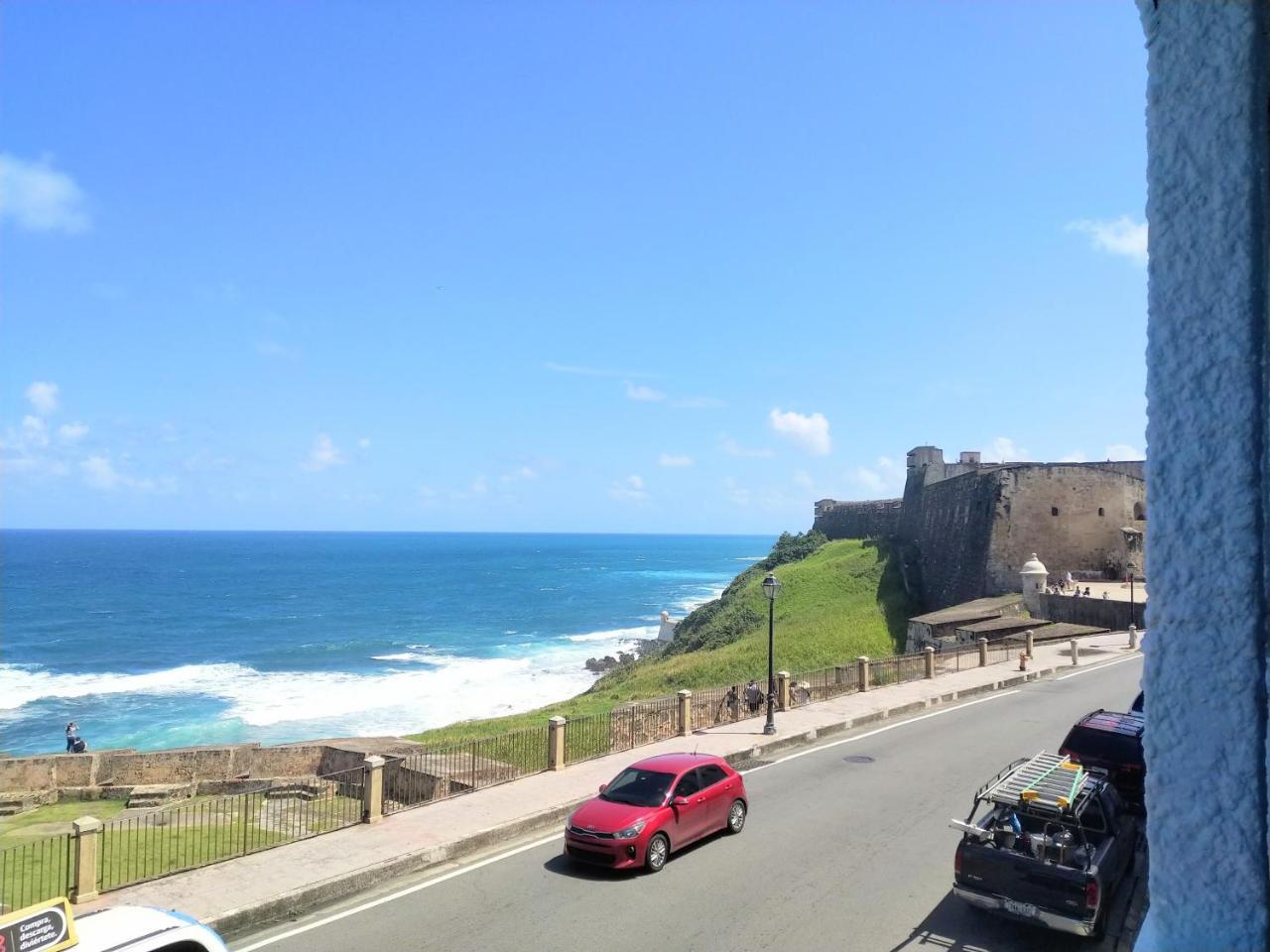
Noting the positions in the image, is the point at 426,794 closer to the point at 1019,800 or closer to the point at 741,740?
the point at 741,740

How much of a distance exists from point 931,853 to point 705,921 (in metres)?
3.69

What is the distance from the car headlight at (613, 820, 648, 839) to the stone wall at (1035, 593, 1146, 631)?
3130 centimetres

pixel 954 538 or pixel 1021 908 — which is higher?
pixel 954 538

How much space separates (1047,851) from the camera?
877cm

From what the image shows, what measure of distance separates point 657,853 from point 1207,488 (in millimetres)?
10986

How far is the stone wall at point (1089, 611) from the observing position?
36.2 meters

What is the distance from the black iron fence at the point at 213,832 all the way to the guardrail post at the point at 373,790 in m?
0.20

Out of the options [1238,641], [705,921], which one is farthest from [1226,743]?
[705,921]

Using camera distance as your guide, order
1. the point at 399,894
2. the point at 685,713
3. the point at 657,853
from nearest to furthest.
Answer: the point at 399,894 → the point at 657,853 → the point at 685,713

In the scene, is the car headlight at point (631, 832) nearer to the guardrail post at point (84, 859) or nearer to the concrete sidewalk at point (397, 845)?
the concrete sidewalk at point (397, 845)

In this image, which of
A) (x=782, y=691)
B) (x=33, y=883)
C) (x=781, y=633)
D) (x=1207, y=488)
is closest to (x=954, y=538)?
(x=781, y=633)

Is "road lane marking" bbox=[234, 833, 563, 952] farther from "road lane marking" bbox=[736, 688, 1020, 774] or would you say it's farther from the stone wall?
the stone wall

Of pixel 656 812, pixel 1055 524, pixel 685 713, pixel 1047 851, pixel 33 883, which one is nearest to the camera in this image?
pixel 1047 851

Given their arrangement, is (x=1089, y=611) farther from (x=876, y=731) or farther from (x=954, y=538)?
(x=876, y=731)
